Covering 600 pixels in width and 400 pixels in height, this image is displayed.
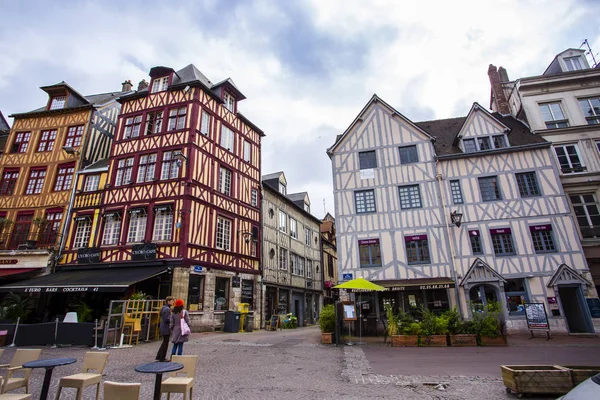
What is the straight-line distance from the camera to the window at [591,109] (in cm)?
1627

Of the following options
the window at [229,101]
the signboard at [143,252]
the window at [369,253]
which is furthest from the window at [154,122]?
the window at [369,253]

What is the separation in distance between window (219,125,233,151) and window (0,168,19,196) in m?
12.8

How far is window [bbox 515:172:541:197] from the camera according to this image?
14703 mm

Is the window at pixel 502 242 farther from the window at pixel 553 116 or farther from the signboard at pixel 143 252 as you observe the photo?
the signboard at pixel 143 252

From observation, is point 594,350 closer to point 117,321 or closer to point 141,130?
point 117,321

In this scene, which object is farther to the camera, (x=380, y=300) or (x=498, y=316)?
(x=380, y=300)

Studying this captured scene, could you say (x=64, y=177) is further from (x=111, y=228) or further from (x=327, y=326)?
(x=327, y=326)

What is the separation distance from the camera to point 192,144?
16703mm

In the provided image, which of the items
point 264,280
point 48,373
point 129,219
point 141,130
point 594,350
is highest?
point 141,130

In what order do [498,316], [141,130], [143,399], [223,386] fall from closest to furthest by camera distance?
1. [143,399]
2. [223,386]
3. [498,316]
4. [141,130]

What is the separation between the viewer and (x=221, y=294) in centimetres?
1688

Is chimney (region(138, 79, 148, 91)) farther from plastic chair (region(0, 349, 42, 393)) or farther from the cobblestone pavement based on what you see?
plastic chair (region(0, 349, 42, 393))

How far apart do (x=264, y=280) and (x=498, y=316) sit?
13.1 m

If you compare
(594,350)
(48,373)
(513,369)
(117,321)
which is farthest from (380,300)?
(48,373)
